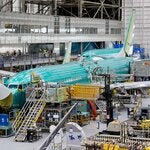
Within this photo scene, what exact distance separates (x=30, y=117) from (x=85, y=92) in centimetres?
463

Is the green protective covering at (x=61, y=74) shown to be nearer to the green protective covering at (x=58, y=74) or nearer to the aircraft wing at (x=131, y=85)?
the green protective covering at (x=58, y=74)

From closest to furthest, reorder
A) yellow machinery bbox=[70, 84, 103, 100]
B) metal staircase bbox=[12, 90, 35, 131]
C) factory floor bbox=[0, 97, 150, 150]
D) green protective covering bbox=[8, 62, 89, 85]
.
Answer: factory floor bbox=[0, 97, 150, 150] < metal staircase bbox=[12, 90, 35, 131] < yellow machinery bbox=[70, 84, 103, 100] < green protective covering bbox=[8, 62, 89, 85]

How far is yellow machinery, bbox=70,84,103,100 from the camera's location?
32.0m

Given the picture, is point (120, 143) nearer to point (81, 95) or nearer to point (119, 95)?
point (81, 95)

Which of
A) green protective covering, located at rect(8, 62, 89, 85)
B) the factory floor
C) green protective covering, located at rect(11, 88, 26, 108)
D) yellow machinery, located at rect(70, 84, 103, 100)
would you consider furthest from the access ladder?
green protective covering, located at rect(8, 62, 89, 85)

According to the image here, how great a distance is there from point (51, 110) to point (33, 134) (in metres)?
3.16

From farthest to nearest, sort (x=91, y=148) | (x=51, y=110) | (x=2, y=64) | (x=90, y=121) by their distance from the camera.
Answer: (x=2, y=64) → (x=90, y=121) → (x=51, y=110) → (x=91, y=148)

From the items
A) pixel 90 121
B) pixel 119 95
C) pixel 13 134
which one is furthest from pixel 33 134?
pixel 119 95

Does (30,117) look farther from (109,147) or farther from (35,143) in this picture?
(109,147)

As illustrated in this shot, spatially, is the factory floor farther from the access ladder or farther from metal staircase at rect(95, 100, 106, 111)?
metal staircase at rect(95, 100, 106, 111)

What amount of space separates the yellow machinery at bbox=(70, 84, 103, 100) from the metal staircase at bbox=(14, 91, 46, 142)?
2.49m

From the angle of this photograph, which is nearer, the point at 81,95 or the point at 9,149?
the point at 9,149

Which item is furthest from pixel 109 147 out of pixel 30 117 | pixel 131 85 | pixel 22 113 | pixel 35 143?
pixel 131 85

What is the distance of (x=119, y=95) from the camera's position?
3934 cm
